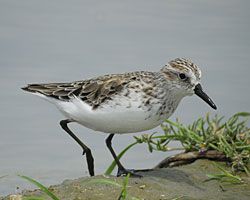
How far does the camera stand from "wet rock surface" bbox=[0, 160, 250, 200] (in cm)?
612

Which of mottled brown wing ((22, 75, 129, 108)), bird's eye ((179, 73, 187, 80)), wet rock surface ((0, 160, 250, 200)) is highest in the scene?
bird's eye ((179, 73, 187, 80))

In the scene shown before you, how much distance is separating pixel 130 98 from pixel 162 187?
33.7 inches

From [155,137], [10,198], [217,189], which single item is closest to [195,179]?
[217,189]

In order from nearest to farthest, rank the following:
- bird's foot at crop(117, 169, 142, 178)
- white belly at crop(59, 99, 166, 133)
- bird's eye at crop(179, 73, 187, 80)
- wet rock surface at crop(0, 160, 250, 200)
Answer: wet rock surface at crop(0, 160, 250, 200), white belly at crop(59, 99, 166, 133), bird's foot at crop(117, 169, 142, 178), bird's eye at crop(179, 73, 187, 80)

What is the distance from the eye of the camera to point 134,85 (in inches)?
270

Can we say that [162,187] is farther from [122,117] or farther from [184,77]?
[184,77]

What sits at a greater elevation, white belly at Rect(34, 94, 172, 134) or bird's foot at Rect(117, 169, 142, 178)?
white belly at Rect(34, 94, 172, 134)

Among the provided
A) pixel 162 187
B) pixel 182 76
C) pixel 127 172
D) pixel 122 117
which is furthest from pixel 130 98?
pixel 162 187

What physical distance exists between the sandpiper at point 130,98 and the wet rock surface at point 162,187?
41 cm

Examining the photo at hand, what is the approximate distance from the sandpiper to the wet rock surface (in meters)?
0.41

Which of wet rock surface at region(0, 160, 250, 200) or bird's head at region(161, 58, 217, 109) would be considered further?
bird's head at region(161, 58, 217, 109)

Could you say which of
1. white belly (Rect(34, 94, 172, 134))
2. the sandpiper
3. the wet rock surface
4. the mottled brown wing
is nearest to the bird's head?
the sandpiper

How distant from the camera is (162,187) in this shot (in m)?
6.45

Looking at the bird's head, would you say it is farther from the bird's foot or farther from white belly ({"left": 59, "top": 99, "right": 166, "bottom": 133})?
the bird's foot
